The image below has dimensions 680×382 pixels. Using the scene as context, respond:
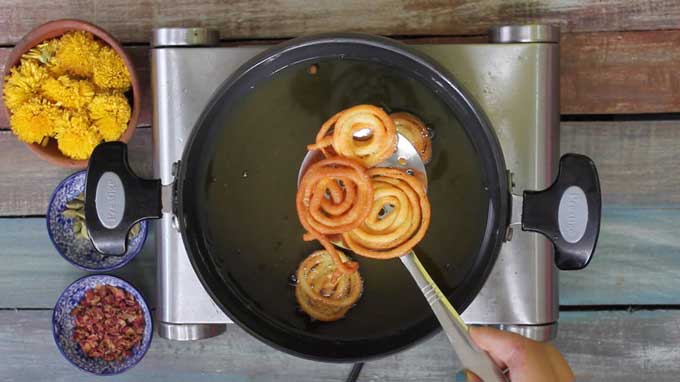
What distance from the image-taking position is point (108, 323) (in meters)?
0.90

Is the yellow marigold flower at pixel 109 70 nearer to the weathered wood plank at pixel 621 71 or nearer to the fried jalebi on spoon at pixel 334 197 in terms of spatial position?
the fried jalebi on spoon at pixel 334 197

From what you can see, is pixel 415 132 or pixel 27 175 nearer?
pixel 415 132

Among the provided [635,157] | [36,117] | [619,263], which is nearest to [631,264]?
[619,263]

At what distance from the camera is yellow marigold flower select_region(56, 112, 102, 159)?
80 centimetres

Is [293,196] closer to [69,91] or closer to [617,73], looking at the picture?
[69,91]

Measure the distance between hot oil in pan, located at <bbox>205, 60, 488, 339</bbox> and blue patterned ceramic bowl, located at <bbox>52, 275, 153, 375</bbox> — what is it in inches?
7.5

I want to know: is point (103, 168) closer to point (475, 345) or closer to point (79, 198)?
point (79, 198)

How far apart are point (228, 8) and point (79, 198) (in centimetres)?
31

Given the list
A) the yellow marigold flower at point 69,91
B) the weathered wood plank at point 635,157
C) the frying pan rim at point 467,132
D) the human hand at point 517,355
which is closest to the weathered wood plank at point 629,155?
the weathered wood plank at point 635,157

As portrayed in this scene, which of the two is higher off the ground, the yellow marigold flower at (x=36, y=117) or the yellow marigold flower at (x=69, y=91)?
the yellow marigold flower at (x=69, y=91)

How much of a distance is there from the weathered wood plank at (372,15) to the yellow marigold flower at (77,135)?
0.15 meters

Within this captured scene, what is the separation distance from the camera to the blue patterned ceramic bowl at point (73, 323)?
2.90 feet

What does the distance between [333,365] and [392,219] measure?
13.2 inches

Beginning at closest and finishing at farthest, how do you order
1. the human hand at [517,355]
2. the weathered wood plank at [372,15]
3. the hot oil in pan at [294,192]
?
the human hand at [517,355], the hot oil in pan at [294,192], the weathered wood plank at [372,15]
